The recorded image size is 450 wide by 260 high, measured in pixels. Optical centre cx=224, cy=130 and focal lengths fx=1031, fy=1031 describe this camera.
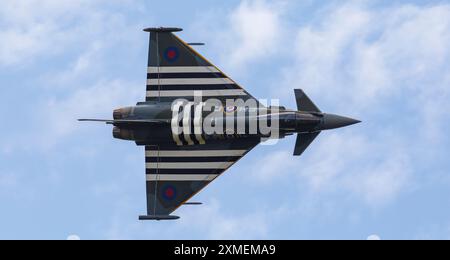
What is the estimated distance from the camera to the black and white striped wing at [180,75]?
5169cm

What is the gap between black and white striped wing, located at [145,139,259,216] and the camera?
51.5m

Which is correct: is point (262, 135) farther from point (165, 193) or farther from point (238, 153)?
point (165, 193)

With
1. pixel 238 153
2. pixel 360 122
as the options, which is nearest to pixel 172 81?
pixel 238 153

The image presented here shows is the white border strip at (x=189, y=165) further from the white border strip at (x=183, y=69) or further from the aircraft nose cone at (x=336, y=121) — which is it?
the aircraft nose cone at (x=336, y=121)

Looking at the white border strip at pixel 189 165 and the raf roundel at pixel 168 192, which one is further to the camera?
the raf roundel at pixel 168 192

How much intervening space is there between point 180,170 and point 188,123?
2.63 m

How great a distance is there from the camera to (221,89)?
51.7m

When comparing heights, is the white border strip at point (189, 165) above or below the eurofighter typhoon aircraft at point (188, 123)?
below

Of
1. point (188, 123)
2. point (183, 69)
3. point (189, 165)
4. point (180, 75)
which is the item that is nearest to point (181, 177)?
point (189, 165)

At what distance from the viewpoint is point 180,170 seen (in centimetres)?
5181

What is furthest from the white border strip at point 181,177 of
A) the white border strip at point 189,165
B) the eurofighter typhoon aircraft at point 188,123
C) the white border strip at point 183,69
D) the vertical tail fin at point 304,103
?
the vertical tail fin at point 304,103

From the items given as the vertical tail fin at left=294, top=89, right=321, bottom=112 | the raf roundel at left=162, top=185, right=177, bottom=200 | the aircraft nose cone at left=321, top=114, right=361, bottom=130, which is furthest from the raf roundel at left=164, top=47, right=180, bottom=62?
the aircraft nose cone at left=321, top=114, right=361, bottom=130

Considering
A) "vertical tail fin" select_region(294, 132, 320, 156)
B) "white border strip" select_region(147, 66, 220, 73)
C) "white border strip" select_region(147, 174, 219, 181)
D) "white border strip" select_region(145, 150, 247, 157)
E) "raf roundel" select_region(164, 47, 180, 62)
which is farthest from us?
"raf roundel" select_region(164, 47, 180, 62)

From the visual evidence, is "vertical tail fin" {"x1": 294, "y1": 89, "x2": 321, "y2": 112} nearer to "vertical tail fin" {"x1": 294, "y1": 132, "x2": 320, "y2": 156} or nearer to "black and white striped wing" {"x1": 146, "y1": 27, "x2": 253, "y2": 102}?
"vertical tail fin" {"x1": 294, "y1": 132, "x2": 320, "y2": 156}
